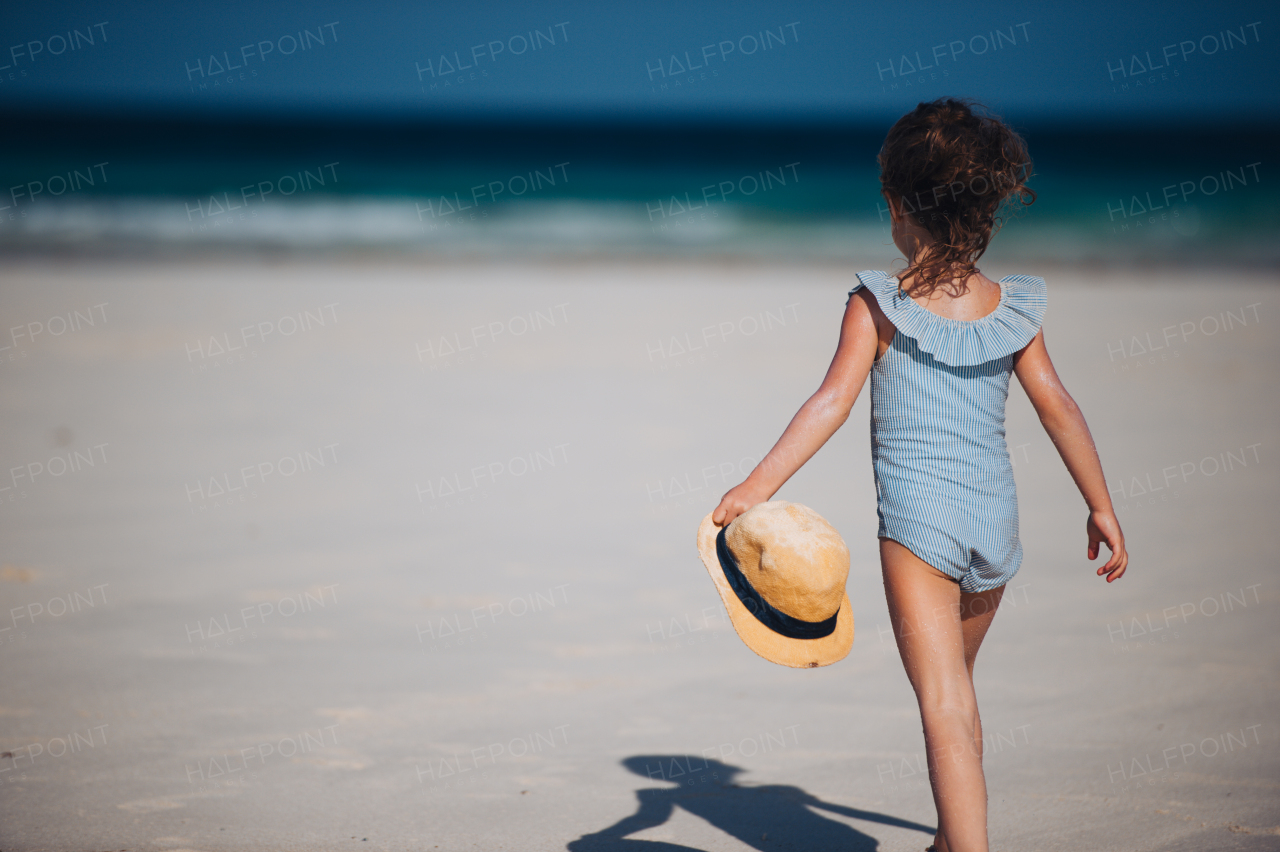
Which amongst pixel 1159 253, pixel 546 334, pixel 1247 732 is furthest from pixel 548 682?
pixel 1159 253

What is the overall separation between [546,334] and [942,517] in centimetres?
827

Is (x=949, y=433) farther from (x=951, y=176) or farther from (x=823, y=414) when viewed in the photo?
(x=951, y=176)

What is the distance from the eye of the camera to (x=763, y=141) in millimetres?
47062

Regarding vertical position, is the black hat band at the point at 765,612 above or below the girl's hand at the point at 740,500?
below

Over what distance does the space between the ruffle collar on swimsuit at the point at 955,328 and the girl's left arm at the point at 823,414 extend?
4 cm

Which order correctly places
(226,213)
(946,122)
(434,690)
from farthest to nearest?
1. (226,213)
2. (434,690)
3. (946,122)

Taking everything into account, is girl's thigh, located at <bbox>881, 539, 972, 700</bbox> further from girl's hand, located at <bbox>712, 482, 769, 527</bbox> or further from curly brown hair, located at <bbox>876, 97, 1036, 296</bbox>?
curly brown hair, located at <bbox>876, 97, 1036, 296</bbox>

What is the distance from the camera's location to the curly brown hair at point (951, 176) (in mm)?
1935

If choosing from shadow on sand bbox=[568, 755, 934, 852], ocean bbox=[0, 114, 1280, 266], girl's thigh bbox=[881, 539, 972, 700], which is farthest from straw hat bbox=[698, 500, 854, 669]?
ocean bbox=[0, 114, 1280, 266]

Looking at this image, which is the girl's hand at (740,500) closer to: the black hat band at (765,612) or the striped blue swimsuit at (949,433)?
the black hat band at (765,612)

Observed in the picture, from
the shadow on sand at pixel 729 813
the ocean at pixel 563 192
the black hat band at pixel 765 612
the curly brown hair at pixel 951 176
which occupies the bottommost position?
the shadow on sand at pixel 729 813

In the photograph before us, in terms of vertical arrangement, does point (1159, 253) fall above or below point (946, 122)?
above

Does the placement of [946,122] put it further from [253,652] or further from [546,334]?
[546,334]

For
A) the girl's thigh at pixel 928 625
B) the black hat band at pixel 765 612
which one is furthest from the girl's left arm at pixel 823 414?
the girl's thigh at pixel 928 625
